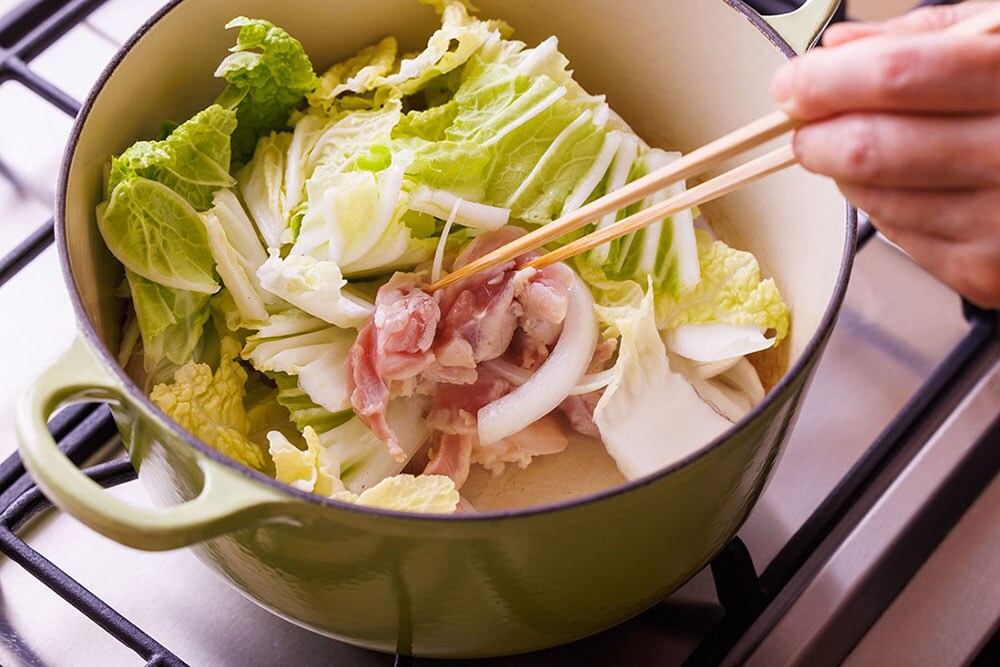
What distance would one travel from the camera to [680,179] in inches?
34.8

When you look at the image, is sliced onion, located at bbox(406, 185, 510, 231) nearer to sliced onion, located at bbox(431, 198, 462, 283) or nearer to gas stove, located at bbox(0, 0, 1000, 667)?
sliced onion, located at bbox(431, 198, 462, 283)

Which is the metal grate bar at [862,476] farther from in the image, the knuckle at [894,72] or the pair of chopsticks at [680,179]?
the knuckle at [894,72]

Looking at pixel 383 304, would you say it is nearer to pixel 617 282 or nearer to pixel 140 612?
pixel 617 282

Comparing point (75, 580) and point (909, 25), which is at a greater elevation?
point (909, 25)

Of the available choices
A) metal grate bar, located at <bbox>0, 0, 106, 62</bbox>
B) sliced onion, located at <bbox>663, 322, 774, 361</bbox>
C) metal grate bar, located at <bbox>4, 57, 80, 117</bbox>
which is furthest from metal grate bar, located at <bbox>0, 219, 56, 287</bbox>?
sliced onion, located at <bbox>663, 322, 774, 361</bbox>

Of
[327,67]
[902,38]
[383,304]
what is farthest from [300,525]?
[327,67]

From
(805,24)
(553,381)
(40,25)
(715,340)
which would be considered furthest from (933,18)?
(40,25)

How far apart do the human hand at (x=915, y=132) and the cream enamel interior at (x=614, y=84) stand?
8.6 inches

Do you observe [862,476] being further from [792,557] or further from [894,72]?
[894,72]

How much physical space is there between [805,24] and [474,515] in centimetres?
73

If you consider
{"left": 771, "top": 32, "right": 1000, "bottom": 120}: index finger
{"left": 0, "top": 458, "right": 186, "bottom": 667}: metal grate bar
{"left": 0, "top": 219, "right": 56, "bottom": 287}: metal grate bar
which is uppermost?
{"left": 771, "top": 32, "right": 1000, "bottom": 120}: index finger

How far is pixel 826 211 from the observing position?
1.09 metres

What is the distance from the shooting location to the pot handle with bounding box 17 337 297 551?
2.36ft

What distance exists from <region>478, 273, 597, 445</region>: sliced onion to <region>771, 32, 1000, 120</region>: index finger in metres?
0.48
